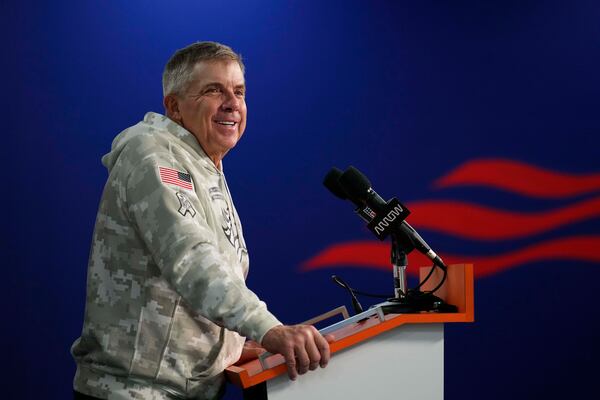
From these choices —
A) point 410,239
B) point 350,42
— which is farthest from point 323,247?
point 410,239

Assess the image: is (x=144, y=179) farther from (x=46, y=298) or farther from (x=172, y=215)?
(x=46, y=298)

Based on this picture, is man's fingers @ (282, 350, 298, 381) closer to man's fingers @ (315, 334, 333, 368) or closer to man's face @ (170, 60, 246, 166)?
man's fingers @ (315, 334, 333, 368)

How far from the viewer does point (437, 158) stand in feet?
11.2

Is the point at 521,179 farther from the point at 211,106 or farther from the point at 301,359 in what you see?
the point at 301,359

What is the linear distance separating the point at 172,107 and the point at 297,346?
2.43 ft

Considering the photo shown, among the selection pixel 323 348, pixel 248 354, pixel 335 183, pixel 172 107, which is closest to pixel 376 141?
pixel 335 183

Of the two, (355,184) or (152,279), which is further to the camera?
(355,184)

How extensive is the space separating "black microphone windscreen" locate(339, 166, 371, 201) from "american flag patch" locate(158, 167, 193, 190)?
0.40 meters

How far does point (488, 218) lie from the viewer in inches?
135

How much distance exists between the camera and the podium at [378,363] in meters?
1.28

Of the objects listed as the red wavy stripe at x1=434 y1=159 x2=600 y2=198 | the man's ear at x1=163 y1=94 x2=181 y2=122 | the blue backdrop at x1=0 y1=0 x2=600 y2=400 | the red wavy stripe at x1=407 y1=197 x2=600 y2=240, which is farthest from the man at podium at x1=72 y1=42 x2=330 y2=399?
the red wavy stripe at x1=434 y1=159 x2=600 y2=198

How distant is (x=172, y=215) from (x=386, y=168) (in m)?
2.23

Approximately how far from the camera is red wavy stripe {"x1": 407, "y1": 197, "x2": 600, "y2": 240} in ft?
11.1

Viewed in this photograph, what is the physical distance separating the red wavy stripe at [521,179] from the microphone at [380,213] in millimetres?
1913
